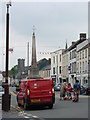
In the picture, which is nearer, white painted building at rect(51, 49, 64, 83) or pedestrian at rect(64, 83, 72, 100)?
pedestrian at rect(64, 83, 72, 100)

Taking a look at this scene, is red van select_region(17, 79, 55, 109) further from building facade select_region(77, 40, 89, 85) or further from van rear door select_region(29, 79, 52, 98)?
→ building facade select_region(77, 40, 89, 85)

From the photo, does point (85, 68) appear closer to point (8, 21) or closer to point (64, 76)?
point (64, 76)

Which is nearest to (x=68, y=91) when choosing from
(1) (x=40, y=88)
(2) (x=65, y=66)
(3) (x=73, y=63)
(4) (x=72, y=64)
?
(1) (x=40, y=88)

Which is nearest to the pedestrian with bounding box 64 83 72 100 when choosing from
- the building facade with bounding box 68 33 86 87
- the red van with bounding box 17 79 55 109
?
the red van with bounding box 17 79 55 109

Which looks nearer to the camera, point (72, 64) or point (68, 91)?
point (68, 91)

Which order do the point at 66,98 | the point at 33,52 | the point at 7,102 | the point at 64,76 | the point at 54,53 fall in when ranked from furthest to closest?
the point at 54,53 < the point at 64,76 < the point at 33,52 < the point at 66,98 < the point at 7,102

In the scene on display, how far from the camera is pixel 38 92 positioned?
62.1ft

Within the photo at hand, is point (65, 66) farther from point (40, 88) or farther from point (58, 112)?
point (58, 112)

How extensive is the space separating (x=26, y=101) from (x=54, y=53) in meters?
72.0

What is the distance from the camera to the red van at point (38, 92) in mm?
18734

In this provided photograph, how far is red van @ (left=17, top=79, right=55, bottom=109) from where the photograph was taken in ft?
61.5

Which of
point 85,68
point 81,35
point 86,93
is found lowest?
point 86,93

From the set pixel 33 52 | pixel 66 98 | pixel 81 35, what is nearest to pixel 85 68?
pixel 33 52

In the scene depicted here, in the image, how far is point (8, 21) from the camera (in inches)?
746
